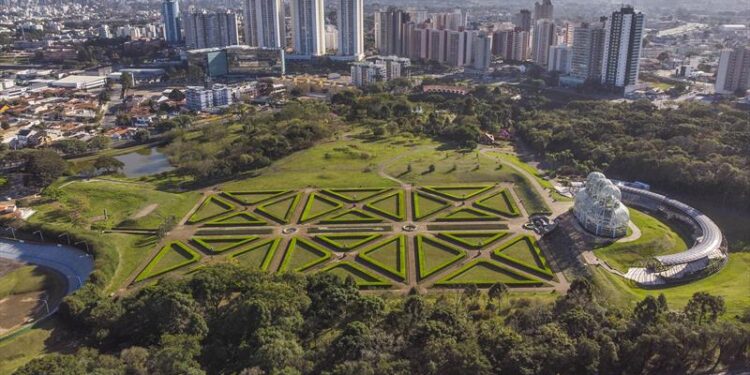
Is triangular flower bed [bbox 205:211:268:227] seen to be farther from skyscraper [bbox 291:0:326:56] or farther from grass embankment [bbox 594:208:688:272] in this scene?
skyscraper [bbox 291:0:326:56]

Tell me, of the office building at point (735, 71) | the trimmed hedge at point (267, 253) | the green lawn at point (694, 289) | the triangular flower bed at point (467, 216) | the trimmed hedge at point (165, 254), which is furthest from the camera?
the office building at point (735, 71)

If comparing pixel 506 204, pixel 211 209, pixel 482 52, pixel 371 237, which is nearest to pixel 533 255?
pixel 506 204

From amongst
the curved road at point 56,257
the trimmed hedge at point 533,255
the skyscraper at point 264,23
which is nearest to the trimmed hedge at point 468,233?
the trimmed hedge at point 533,255

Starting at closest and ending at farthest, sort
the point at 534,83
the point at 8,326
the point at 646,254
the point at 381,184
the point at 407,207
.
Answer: the point at 8,326, the point at 646,254, the point at 407,207, the point at 381,184, the point at 534,83

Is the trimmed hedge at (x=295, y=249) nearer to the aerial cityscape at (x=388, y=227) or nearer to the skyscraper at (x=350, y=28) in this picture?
the aerial cityscape at (x=388, y=227)

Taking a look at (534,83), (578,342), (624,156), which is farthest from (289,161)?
(534,83)

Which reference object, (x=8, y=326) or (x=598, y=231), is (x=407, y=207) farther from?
(x=8, y=326)
